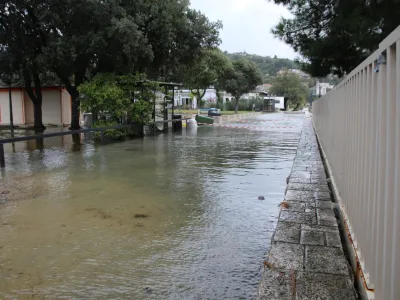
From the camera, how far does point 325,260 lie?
11.0ft

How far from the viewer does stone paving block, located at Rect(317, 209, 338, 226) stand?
4414 mm

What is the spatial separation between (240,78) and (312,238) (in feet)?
155

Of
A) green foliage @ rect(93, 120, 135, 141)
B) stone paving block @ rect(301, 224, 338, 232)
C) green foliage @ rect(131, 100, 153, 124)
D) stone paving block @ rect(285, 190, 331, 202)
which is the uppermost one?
green foliage @ rect(131, 100, 153, 124)

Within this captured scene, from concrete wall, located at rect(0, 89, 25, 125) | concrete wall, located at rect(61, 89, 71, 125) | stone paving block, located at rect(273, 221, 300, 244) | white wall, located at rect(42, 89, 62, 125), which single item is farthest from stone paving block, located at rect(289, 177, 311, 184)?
concrete wall, located at rect(0, 89, 25, 125)

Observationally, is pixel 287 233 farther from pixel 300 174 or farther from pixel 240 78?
pixel 240 78

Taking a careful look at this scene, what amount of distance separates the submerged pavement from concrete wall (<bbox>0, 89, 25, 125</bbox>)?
26.5m

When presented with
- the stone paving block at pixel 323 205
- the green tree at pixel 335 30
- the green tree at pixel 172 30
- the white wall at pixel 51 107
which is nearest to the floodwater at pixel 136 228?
the stone paving block at pixel 323 205

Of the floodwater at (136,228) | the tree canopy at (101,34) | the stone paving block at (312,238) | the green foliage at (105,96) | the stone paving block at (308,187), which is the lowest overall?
the floodwater at (136,228)

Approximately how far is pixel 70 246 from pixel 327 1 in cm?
901

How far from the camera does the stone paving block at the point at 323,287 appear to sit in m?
2.74

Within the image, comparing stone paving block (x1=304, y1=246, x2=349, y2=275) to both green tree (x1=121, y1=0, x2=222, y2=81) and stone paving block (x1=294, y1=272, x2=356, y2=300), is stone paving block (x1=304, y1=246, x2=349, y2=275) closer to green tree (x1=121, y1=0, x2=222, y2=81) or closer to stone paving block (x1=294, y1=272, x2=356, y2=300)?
stone paving block (x1=294, y1=272, x2=356, y2=300)

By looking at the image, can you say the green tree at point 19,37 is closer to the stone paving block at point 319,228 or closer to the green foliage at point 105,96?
the green foliage at point 105,96

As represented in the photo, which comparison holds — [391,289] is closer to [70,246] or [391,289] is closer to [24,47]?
[70,246]

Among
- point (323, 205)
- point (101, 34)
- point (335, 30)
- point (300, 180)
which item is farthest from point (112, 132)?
point (323, 205)
